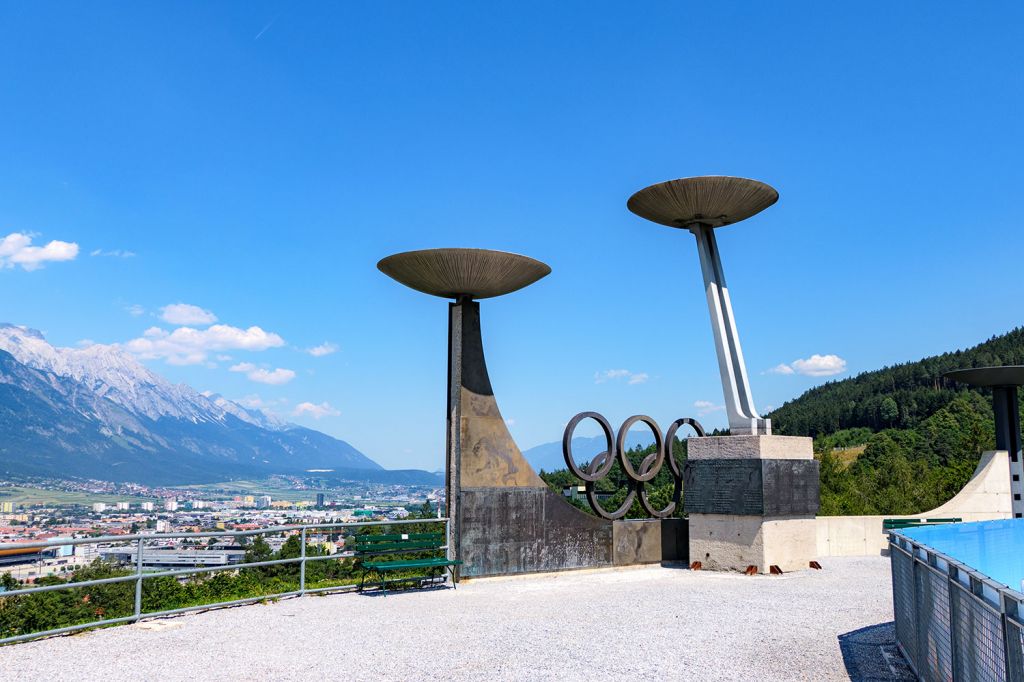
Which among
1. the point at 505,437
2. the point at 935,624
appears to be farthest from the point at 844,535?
the point at 935,624

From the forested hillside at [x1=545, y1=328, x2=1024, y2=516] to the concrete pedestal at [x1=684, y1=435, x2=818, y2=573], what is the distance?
11.3 metres

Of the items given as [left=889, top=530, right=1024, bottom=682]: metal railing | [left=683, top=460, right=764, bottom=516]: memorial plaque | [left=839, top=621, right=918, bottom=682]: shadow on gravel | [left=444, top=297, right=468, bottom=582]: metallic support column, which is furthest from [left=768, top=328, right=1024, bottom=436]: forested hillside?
[left=889, top=530, right=1024, bottom=682]: metal railing

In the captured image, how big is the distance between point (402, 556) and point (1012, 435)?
19.6 m

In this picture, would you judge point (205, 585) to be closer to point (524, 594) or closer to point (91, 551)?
point (91, 551)

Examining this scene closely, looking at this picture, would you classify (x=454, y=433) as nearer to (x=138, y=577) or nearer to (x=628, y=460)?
(x=628, y=460)

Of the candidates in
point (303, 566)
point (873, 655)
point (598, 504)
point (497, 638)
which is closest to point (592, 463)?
point (598, 504)

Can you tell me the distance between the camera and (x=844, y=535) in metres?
17.1

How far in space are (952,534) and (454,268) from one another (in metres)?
7.77

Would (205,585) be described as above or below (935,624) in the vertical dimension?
below

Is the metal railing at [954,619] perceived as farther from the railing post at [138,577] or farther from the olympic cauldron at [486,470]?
the railing post at [138,577]

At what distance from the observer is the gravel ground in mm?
6680

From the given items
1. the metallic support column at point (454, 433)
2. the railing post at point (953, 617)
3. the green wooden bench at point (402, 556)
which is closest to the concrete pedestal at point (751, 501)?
the metallic support column at point (454, 433)

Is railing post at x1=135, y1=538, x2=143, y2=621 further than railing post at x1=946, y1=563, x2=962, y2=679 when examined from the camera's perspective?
Yes

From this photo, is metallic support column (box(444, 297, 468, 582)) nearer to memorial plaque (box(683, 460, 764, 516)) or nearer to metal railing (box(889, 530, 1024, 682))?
memorial plaque (box(683, 460, 764, 516))
